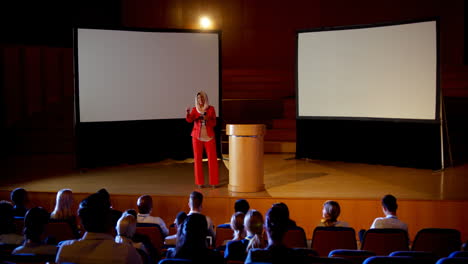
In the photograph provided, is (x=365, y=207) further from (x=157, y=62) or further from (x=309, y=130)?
(x=157, y=62)

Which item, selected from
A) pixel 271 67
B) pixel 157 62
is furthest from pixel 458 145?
pixel 157 62

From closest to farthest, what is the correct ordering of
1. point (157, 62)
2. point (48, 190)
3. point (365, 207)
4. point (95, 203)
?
point (95, 203)
point (365, 207)
point (48, 190)
point (157, 62)

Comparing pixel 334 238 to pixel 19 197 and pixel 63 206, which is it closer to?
pixel 63 206

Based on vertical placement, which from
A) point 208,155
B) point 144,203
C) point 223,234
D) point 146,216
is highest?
point 208,155

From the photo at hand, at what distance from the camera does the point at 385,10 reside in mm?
11359

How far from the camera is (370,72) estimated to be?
8172mm

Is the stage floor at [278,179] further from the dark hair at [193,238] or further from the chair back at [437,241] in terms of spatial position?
the dark hair at [193,238]

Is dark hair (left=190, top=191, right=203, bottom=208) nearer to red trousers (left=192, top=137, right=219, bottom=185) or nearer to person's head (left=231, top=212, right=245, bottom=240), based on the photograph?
person's head (left=231, top=212, right=245, bottom=240)

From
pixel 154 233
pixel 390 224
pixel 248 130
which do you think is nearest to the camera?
pixel 154 233

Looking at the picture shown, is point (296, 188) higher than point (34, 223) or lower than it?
lower

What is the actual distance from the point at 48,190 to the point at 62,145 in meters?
4.12

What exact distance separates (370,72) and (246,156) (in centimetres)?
304

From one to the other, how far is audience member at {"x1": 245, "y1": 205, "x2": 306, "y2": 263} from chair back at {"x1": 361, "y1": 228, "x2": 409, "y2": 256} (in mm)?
1214

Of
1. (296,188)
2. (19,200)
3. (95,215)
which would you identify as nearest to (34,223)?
(95,215)
